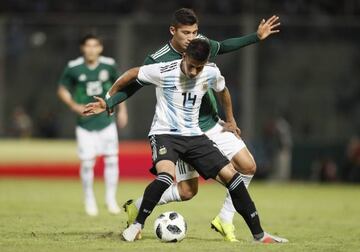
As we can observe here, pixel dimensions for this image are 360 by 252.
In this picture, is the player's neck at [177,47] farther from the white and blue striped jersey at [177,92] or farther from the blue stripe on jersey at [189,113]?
the blue stripe on jersey at [189,113]

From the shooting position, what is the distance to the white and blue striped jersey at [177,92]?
9430 mm

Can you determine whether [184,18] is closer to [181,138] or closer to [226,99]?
[226,99]

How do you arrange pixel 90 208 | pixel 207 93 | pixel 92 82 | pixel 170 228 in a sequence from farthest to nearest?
pixel 92 82, pixel 90 208, pixel 207 93, pixel 170 228

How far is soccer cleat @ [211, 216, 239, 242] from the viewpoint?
982 cm

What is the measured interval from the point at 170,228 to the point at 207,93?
1499mm

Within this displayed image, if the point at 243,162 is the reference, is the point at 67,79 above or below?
above

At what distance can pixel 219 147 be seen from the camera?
9984 mm

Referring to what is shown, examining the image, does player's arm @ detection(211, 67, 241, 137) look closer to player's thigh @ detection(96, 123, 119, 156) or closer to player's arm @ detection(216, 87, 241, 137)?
player's arm @ detection(216, 87, 241, 137)

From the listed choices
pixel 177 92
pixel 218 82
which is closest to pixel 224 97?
pixel 218 82

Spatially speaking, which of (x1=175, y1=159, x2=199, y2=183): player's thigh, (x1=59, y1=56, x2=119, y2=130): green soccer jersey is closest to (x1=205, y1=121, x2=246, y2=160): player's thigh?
(x1=175, y1=159, x2=199, y2=183): player's thigh

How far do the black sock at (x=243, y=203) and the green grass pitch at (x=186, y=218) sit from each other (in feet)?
0.63

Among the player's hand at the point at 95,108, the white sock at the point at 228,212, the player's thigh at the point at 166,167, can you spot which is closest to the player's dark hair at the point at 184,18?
the player's hand at the point at 95,108

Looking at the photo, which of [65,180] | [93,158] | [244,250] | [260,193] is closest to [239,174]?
[244,250]

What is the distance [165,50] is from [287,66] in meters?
14.8
